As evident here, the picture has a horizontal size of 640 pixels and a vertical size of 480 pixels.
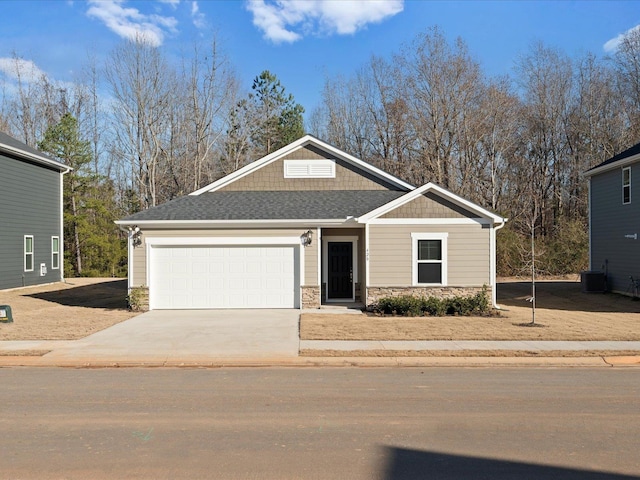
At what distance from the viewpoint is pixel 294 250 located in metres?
17.6

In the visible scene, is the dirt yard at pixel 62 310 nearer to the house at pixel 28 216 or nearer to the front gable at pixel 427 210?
the house at pixel 28 216

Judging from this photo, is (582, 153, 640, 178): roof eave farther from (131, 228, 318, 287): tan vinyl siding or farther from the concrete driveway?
the concrete driveway

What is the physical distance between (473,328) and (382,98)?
29489 mm

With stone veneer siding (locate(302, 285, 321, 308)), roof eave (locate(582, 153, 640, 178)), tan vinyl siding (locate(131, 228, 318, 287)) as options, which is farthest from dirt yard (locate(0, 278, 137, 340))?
roof eave (locate(582, 153, 640, 178))

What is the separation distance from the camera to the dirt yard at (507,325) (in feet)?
41.1

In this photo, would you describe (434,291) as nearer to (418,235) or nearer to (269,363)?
(418,235)

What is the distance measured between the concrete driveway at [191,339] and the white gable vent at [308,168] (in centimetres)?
637

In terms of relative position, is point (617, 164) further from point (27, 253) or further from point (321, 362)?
point (27, 253)

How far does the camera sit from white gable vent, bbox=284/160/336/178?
20562 mm

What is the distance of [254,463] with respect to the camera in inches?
205

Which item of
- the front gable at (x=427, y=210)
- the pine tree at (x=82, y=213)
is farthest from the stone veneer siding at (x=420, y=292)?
the pine tree at (x=82, y=213)

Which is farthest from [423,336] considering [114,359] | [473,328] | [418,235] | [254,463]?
[254,463]

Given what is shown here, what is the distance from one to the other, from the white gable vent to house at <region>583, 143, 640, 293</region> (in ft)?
38.4

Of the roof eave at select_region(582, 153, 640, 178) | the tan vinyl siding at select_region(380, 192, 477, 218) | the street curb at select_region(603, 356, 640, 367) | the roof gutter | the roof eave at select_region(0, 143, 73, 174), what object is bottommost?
the street curb at select_region(603, 356, 640, 367)
